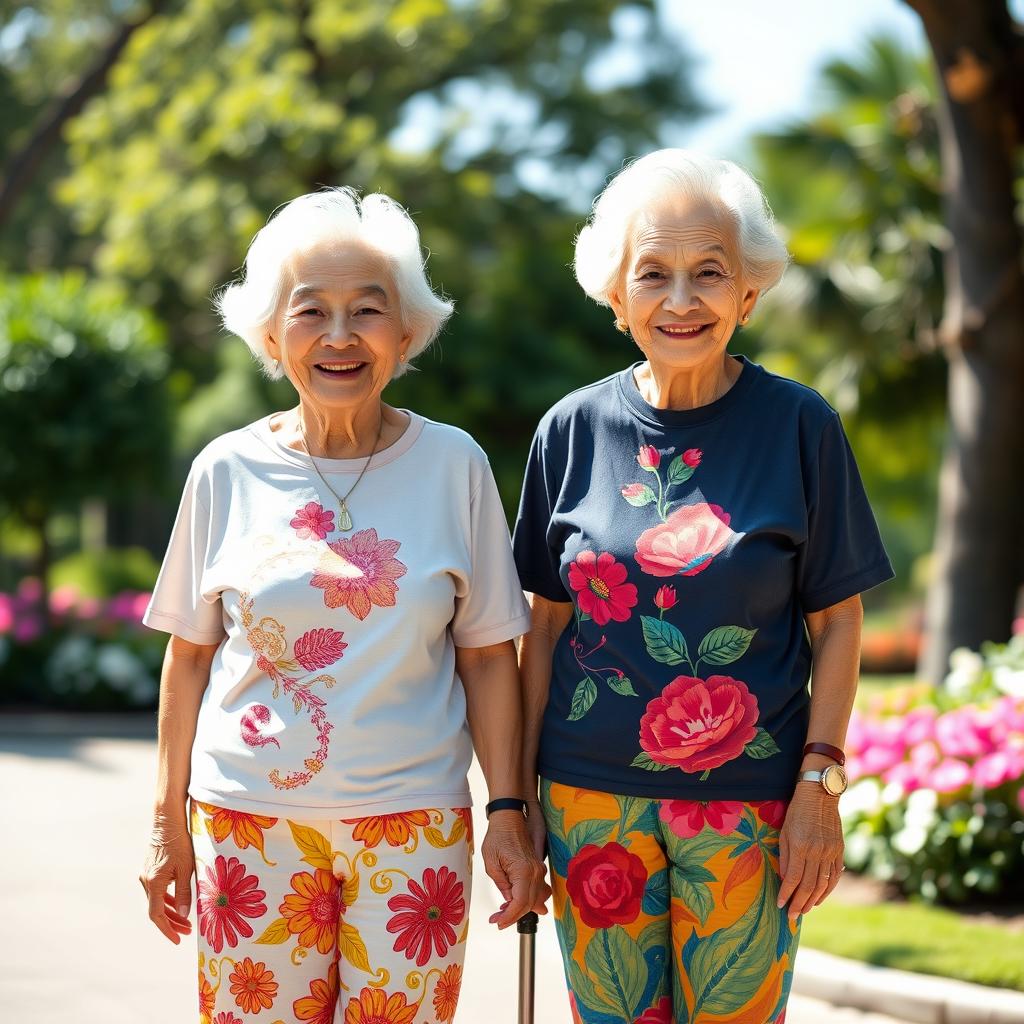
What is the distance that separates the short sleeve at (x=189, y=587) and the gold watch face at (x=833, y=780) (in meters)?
1.12

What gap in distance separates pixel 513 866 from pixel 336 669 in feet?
1.61

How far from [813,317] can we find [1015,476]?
3697 mm

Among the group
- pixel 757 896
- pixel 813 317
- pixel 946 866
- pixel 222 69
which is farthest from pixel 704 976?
pixel 222 69

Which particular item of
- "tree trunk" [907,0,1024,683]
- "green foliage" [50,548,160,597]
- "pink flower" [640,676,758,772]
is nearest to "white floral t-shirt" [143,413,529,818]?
"pink flower" [640,676,758,772]

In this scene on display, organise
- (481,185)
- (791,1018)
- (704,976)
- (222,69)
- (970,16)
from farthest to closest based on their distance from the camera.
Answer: (222,69) < (481,185) < (970,16) < (791,1018) < (704,976)

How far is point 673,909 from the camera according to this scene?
92.1 inches

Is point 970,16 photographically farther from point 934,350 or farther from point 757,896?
point 757,896

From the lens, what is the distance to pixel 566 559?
7.94 feet

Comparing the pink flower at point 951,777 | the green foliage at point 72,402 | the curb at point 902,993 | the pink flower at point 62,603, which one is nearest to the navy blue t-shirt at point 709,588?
the curb at point 902,993

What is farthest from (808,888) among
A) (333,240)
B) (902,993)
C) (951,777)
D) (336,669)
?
(951,777)

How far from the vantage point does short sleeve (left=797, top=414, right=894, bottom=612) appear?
2.33m

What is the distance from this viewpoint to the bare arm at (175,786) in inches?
98.8

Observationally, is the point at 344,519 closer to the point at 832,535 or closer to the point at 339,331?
the point at 339,331

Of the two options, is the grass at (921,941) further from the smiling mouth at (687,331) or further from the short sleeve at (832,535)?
the smiling mouth at (687,331)
